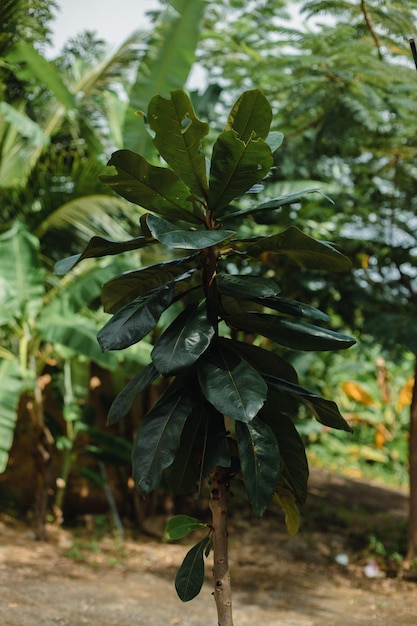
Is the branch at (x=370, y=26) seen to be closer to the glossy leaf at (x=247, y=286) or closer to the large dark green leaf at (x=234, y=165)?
the large dark green leaf at (x=234, y=165)

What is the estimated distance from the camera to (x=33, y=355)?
5.28 meters

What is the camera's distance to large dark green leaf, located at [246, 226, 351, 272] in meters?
2.12

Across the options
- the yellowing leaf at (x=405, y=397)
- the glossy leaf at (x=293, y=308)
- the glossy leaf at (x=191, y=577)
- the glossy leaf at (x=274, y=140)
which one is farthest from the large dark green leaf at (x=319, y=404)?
the yellowing leaf at (x=405, y=397)

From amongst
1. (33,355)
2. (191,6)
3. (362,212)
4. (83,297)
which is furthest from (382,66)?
(33,355)

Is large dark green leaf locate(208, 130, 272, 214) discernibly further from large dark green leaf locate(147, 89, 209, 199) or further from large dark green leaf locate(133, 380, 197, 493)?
large dark green leaf locate(133, 380, 197, 493)

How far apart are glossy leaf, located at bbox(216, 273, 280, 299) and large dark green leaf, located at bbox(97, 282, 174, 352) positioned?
0.18 meters

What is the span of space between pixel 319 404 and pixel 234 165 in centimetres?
85

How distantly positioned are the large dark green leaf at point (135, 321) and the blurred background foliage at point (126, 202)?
6.82 feet

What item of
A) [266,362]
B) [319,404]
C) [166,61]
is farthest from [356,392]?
[319,404]

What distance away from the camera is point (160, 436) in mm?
2047

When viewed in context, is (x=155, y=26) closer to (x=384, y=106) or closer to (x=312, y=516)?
(x=384, y=106)

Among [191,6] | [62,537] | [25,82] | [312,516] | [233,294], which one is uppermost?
[191,6]

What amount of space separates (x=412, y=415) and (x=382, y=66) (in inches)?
105

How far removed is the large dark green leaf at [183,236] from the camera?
1.96m
